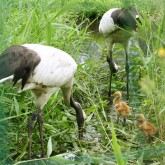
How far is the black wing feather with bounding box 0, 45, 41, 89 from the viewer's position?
3.83 m

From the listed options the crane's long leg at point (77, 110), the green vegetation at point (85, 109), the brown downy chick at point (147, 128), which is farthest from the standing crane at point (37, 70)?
the brown downy chick at point (147, 128)

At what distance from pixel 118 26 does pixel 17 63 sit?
216cm

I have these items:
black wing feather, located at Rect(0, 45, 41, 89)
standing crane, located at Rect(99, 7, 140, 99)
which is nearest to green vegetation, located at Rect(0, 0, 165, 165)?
black wing feather, located at Rect(0, 45, 41, 89)

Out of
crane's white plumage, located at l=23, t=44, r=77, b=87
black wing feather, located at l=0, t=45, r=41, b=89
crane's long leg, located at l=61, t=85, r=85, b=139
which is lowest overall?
crane's long leg, located at l=61, t=85, r=85, b=139

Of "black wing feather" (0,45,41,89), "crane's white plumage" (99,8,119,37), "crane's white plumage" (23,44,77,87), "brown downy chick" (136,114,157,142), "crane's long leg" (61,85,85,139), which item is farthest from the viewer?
"crane's white plumage" (99,8,119,37)

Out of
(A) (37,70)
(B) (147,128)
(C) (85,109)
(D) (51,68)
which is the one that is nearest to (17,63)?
(A) (37,70)

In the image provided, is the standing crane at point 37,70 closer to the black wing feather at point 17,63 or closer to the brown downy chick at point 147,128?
the black wing feather at point 17,63

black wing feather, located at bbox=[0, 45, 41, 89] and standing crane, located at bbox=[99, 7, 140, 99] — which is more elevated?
black wing feather, located at bbox=[0, 45, 41, 89]

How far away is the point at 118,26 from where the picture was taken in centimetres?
584

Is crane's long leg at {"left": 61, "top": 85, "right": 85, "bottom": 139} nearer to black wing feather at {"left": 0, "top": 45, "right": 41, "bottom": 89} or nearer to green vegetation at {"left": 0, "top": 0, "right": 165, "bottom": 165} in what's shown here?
green vegetation at {"left": 0, "top": 0, "right": 165, "bottom": 165}

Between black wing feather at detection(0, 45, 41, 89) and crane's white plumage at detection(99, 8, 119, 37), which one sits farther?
crane's white plumage at detection(99, 8, 119, 37)

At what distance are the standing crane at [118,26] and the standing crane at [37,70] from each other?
1517mm

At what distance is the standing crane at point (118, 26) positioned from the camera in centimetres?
572

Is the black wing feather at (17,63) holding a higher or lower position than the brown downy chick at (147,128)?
higher
